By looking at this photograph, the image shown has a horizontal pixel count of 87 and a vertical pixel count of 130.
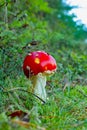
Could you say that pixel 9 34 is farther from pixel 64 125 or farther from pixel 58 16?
pixel 58 16

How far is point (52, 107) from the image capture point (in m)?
3.30

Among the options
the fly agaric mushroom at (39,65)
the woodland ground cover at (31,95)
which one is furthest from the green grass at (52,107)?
the fly agaric mushroom at (39,65)

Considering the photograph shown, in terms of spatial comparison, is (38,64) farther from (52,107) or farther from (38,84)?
(52,107)

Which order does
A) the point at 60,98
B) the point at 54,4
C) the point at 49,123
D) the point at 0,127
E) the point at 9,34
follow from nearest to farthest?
the point at 0,127 < the point at 49,123 < the point at 60,98 < the point at 9,34 < the point at 54,4

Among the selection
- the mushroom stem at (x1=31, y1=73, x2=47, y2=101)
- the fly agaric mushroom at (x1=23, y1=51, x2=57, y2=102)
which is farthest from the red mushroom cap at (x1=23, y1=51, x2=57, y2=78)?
the mushroom stem at (x1=31, y1=73, x2=47, y2=101)

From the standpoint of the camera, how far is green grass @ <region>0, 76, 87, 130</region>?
2.92 metres

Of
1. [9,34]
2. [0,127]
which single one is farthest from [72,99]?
[0,127]

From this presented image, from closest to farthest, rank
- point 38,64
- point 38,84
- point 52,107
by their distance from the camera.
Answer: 1. point 52,107
2. point 38,64
3. point 38,84

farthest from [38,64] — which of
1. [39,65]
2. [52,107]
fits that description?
[52,107]

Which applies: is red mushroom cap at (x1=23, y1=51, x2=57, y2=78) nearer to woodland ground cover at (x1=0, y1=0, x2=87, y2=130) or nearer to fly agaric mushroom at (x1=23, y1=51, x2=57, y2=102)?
fly agaric mushroom at (x1=23, y1=51, x2=57, y2=102)

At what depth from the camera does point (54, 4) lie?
10.4 m

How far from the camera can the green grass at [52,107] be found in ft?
9.57

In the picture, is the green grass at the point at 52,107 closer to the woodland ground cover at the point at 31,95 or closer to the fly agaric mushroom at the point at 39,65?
the woodland ground cover at the point at 31,95

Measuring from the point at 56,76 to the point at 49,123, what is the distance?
1.53m
